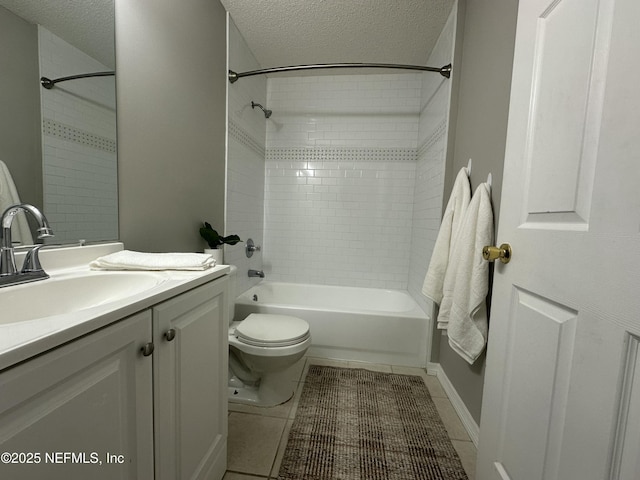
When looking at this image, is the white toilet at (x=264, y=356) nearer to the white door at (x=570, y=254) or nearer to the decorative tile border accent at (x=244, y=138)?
the white door at (x=570, y=254)

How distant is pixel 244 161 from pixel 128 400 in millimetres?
1973

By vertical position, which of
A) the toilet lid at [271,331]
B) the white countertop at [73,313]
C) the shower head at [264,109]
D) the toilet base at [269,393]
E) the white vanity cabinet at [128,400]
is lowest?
the toilet base at [269,393]

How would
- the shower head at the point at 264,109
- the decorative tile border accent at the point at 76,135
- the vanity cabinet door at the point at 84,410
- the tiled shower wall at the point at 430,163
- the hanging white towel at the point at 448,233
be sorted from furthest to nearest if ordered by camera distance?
the shower head at the point at 264,109, the tiled shower wall at the point at 430,163, the hanging white towel at the point at 448,233, the decorative tile border accent at the point at 76,135, the vanity cabinet door at the point at 84,410

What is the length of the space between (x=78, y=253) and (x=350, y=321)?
1601 millimetres

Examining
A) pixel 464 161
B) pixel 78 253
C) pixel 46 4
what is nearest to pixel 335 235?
pixel 464 161

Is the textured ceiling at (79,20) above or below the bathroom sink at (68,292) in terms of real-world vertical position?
above

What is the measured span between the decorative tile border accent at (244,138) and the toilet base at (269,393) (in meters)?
1.68

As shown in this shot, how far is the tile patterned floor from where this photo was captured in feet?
3.72

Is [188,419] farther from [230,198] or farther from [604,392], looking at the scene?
[230,198]

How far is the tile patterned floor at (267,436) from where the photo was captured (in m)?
1.13

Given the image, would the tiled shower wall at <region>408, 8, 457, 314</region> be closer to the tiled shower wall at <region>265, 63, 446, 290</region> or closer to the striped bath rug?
the tiled shower wall at <region>265, 63, 446, 290</region>

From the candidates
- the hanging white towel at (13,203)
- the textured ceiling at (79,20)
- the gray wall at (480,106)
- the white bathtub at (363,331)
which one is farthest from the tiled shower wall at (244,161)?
the gray wall at (480,106)

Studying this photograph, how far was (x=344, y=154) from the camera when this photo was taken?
2645 millimetres

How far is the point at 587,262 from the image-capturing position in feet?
1.86
